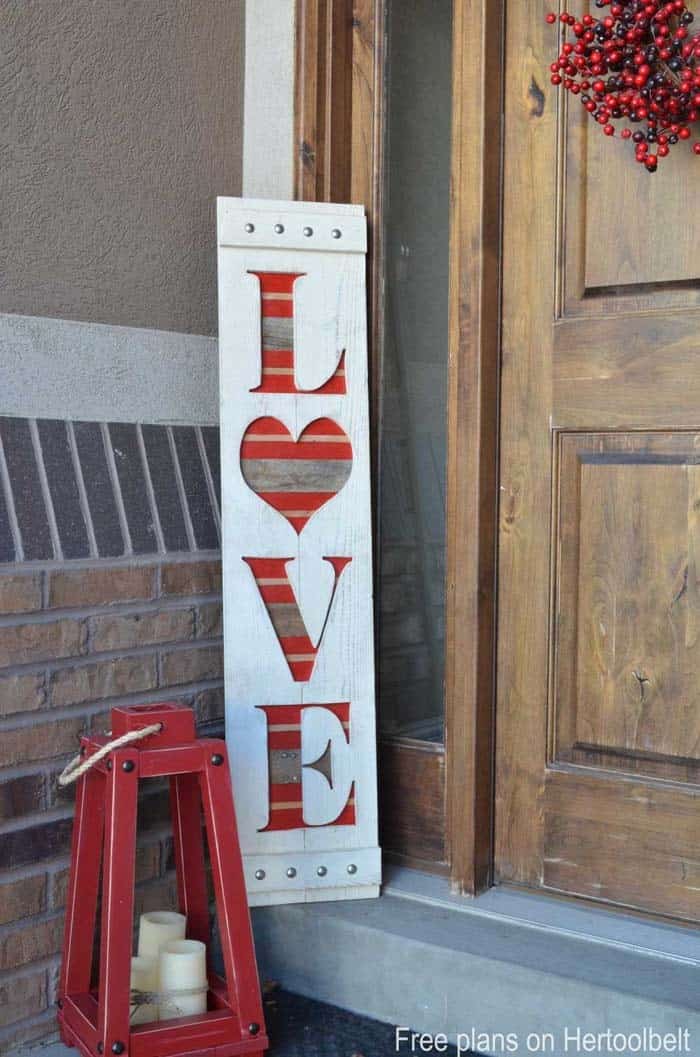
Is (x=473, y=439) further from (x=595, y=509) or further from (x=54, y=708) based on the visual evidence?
(x=54, y=708)

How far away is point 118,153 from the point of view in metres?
2.23

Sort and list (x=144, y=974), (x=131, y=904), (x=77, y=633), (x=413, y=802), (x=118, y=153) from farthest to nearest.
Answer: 1. (x=413, y=802)
2. (x=118, y=153)
3. (x=77, y=633)
4. (x=144, y=974)
5. (x=131, y=904)

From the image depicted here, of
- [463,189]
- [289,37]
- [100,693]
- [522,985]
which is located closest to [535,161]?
[463,189]

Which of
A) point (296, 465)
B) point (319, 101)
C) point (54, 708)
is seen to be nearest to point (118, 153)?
point (319, 101)

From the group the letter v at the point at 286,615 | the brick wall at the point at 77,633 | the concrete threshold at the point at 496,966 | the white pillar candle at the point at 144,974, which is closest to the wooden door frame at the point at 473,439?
the concrete threshold at the point at 496,966


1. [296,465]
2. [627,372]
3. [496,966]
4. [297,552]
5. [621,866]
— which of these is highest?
[627,372]

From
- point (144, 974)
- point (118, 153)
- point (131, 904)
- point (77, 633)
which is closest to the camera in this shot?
point (131, 904)

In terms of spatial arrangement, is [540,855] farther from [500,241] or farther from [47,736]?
[500,241]

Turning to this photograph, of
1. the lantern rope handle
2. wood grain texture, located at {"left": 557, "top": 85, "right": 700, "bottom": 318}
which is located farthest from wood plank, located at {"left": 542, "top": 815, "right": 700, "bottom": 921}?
wood grain texture, located at {"left": 557, "top": 85, "right": 700, "bottom": 318}

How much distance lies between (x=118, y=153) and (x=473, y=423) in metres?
0.83

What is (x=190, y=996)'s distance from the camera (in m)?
1.95

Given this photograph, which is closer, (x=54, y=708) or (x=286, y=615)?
(x=54, y=708)

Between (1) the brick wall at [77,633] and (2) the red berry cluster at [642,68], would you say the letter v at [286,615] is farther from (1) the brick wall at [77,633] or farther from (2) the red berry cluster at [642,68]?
(2) the red berry cluster at [642,68]

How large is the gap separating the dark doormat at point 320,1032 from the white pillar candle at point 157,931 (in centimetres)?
24
